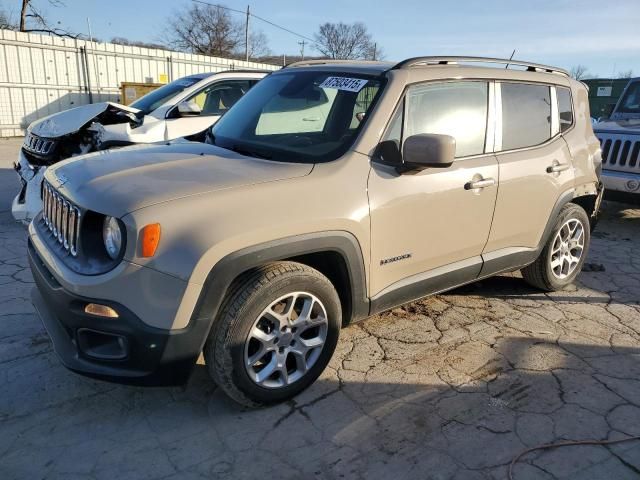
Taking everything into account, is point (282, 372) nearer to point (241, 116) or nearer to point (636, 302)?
point (241, 116)

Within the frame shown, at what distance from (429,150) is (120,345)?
191 centimetres

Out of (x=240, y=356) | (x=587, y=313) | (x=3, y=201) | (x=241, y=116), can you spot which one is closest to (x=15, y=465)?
(x=240, y=356)

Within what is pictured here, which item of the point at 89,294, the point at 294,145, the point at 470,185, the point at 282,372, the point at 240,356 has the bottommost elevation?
the point at 282,372

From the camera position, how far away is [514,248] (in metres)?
3.93

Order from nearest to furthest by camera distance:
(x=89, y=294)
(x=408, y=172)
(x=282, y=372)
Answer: (x=89, y=294) → (x=282, y=372) → (x=408, y=172)

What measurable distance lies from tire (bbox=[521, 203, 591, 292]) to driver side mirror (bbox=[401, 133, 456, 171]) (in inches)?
74.2

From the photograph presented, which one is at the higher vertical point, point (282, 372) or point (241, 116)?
point (241, 116)

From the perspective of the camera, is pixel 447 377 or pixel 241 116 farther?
pixel 241 116

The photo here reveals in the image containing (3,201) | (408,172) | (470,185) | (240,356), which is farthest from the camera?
(3,201)

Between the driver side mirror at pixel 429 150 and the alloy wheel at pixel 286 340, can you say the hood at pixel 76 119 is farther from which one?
the driver side mirror at pixel 429 150

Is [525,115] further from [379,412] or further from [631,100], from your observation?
[631,100]

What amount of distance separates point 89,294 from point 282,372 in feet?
3.59

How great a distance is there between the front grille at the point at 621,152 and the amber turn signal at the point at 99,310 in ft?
22.5

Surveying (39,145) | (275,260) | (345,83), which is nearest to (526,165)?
(345,83)
